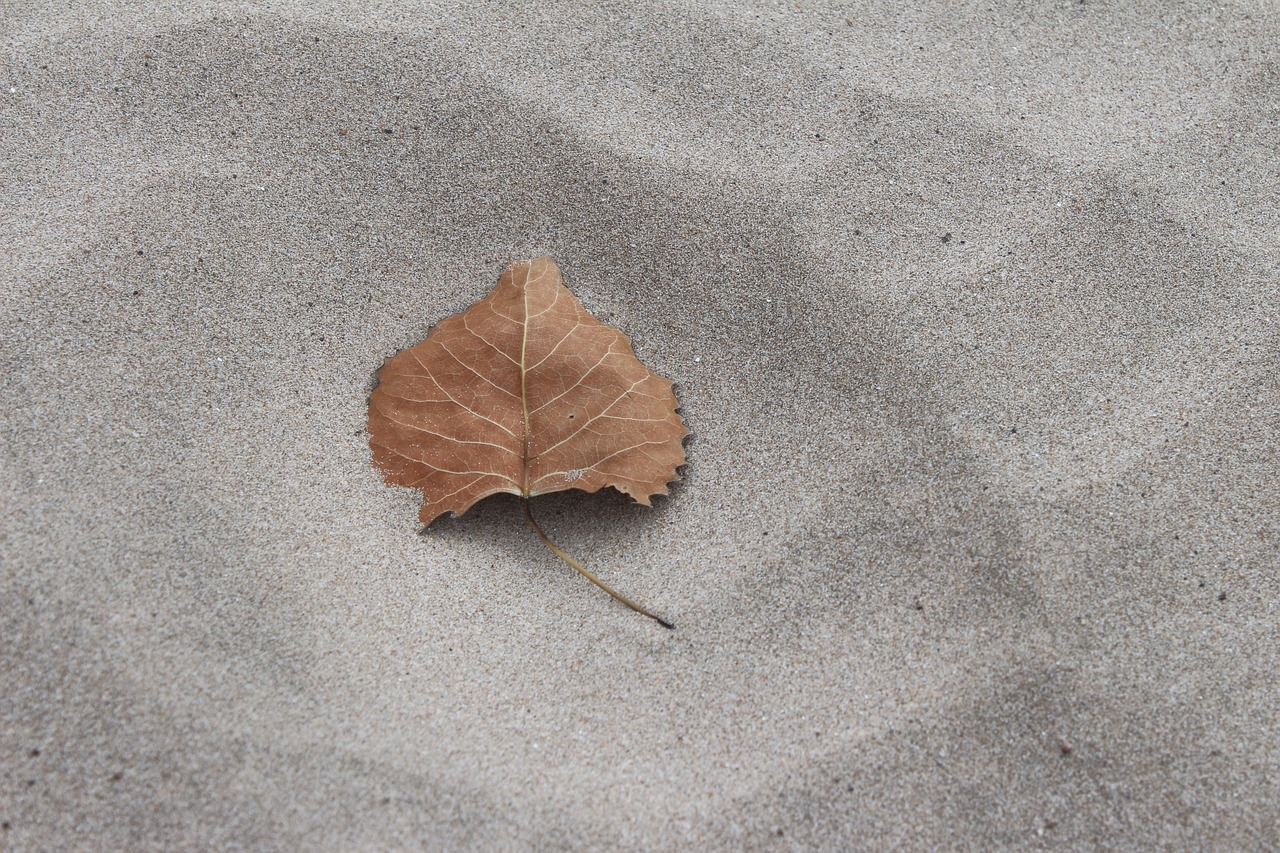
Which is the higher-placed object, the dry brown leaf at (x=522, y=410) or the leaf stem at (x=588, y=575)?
the dry brown leaf at (x=522, y=410)

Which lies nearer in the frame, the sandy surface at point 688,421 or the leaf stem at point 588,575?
the sandy surface at point 688,421

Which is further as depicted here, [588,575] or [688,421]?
[688,421]

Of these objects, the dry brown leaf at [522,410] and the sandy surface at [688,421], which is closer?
the sandy surface at [688,421]

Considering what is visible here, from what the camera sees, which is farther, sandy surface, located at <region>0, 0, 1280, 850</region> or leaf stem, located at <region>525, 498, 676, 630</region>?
leaf stem, located at <region>525, 498, 676, 630</region>

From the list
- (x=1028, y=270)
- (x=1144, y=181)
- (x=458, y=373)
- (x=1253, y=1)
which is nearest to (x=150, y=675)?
(x=458, y=373)

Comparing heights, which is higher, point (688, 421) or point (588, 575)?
point (688, 421)
